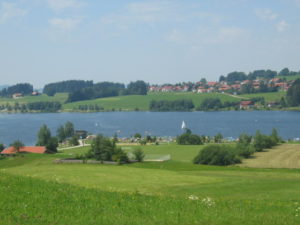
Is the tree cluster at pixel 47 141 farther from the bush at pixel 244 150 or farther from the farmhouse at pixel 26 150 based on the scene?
the bush at pixel 244 150

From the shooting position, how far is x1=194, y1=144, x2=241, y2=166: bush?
5981cm

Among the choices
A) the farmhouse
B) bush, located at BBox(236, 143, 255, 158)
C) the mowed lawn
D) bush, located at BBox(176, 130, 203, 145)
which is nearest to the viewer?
the mowed lawn

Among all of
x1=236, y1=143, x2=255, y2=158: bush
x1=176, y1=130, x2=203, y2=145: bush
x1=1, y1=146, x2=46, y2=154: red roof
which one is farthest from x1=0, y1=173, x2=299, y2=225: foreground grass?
x1=176, y1=130, x2=203, y2=145: bush

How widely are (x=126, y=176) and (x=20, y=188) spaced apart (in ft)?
61.3

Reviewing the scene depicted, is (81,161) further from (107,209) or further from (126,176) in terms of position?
(107,209)

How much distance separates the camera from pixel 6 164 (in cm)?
5519

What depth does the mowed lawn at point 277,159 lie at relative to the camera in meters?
58.2

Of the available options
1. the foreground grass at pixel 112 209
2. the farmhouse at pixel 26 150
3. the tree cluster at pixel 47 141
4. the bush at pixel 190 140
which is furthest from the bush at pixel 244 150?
the foreground grass at pixel 112 209

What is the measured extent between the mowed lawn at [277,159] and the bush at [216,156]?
184 cm

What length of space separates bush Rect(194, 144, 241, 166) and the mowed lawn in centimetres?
184

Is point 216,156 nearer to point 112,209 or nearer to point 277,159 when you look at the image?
point 277,159

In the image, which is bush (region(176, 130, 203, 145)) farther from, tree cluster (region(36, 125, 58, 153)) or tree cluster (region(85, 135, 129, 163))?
tree cluster (region(85, 135, 129, 163))

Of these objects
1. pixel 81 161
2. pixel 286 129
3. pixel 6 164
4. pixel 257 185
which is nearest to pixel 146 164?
pixel 81 161

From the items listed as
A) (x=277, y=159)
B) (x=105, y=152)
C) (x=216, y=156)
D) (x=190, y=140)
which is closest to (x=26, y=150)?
(x=105, y=152)
